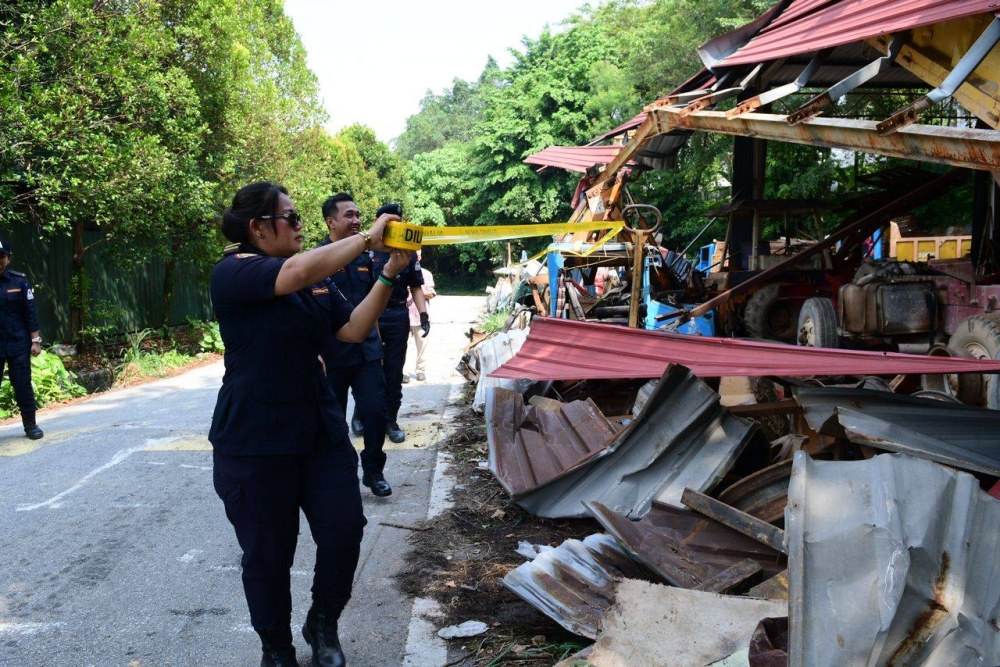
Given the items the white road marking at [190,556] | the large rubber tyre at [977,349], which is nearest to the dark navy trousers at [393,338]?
the white road marking at [190,556]

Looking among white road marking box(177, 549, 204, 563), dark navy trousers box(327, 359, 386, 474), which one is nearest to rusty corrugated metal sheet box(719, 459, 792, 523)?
dark navy trousers box(327, 359, 386, 474)

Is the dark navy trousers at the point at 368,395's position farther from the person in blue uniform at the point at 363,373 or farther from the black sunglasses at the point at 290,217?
the black sunglasses at the point at 290,217

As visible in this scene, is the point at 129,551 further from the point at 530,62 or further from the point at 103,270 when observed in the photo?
the point at 530,62

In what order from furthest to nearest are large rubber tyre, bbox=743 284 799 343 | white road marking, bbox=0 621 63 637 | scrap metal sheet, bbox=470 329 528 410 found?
1. large rubber tyre, bbox=743 284 799 343
2. scrap metal sheet, bbox=470 329 528 410
3. white road marking, bbox=0 621 63 637

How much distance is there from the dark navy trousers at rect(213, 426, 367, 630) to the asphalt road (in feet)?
1.55

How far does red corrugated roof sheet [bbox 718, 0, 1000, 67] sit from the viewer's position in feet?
14.6

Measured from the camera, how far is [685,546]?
11.8 ft

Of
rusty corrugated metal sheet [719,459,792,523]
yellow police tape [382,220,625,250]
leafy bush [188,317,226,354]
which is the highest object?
yellow police tape [382,220,625,250]

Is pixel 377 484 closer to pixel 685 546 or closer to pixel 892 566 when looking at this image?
pixel 685 546

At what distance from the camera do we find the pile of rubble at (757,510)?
2.06 meters

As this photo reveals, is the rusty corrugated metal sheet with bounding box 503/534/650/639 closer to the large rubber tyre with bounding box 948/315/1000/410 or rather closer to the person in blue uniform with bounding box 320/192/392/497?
→ the person in blue uniform with bounding box 320/192/392/497

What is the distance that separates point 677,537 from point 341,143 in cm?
3144

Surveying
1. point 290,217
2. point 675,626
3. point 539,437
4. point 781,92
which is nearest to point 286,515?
point 290,217

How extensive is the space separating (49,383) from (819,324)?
30.5ft
